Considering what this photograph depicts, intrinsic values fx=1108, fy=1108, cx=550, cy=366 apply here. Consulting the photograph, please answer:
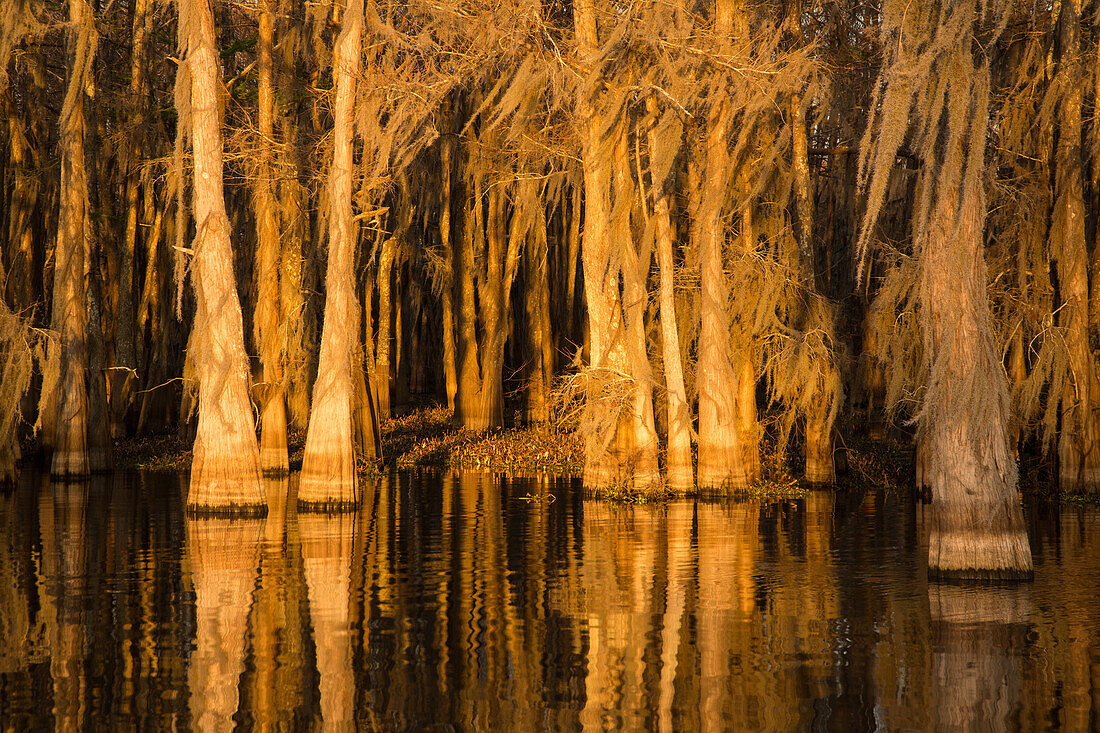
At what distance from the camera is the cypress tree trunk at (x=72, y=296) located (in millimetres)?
26141

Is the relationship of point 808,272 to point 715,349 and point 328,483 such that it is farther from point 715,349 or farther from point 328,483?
point 328,483

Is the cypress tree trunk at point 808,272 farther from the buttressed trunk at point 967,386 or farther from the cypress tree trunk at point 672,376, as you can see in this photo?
the buttressed trunk at point 967,386

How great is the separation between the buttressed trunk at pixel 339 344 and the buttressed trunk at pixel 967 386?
1165cm

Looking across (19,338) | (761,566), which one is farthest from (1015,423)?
(19,338)

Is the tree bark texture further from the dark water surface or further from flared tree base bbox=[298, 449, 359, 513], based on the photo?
the dark water surface

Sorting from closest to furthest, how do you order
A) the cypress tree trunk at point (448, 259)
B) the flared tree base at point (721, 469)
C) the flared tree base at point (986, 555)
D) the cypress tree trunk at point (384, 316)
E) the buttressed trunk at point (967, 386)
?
the buttressed trunk at point (967, 386)
the flared tree base at point (986, 555)
the flared tree base at point (721, 469)
the cypress tree trunk at point (448, 259)
the cypress tree trunk at point (384, 316)

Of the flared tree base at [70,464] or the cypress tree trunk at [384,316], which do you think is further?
the cypress tree trunk at [384,316]

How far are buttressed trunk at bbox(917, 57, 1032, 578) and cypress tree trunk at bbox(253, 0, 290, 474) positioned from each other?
55.3 feet

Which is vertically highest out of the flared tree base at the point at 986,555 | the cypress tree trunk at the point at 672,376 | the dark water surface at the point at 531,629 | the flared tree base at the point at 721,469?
the cypress tree trunk at the point at 672,376

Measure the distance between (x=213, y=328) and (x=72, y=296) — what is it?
29.0 ft

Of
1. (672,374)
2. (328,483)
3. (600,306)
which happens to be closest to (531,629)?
(328,483)

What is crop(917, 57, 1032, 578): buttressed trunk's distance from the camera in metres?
11.9

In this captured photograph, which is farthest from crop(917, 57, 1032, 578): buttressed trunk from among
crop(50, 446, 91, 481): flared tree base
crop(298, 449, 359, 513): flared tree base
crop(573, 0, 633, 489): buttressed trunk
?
crop(50, 446, 91, 481): flared tree base

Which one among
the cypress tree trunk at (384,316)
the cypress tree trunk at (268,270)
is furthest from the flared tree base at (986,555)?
the cypress tree trunk at (384,316)
